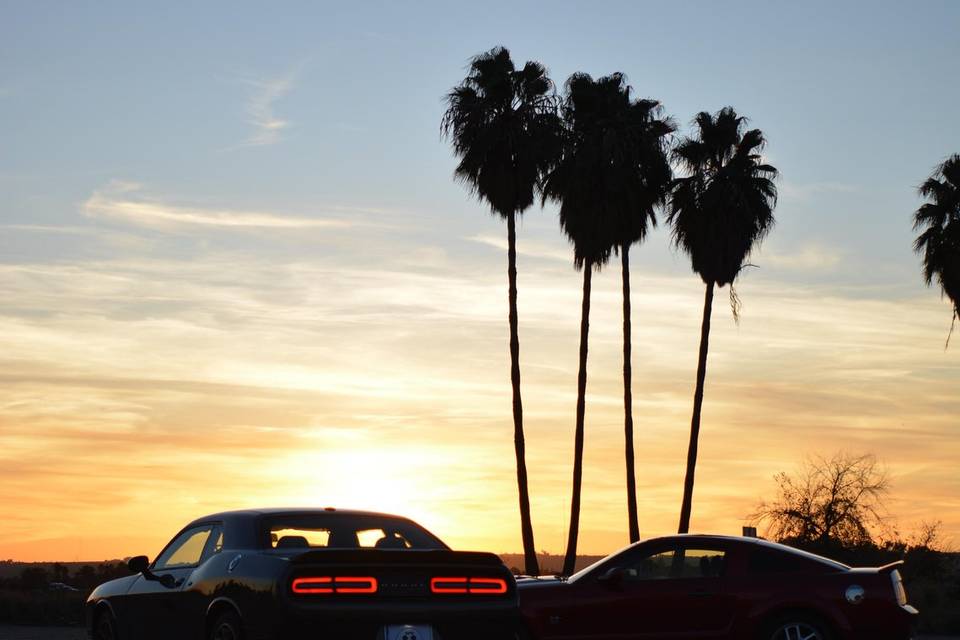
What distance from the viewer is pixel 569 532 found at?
142ft

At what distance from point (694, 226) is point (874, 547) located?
13187mm

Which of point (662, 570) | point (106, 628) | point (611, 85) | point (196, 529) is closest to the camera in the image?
point (196, 529)

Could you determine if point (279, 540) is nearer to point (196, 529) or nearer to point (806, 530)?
point (196, 529)

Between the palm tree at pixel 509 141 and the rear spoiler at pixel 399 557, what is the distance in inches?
1281

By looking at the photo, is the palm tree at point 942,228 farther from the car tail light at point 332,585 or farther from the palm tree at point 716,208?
the car tail light at point 332,585

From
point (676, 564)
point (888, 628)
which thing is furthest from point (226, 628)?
point (888, 628)

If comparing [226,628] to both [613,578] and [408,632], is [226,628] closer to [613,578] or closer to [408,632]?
[408,632]

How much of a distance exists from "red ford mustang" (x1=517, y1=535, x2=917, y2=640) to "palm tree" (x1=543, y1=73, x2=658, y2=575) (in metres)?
29.6

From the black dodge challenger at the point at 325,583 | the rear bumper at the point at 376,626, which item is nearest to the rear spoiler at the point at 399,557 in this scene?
the black dodge challenger at the point at 325,583

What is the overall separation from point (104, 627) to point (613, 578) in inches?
198

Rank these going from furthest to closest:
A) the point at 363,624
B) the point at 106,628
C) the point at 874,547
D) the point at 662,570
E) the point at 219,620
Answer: the point at 874,547, the point at 662,570, the point at 106,628, the point at 219,620, the point at 363,624

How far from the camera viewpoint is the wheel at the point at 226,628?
10.4 m

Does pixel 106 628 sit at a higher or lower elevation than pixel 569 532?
lower

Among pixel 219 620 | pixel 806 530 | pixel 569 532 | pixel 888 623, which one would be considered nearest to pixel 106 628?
pixel 219 620
